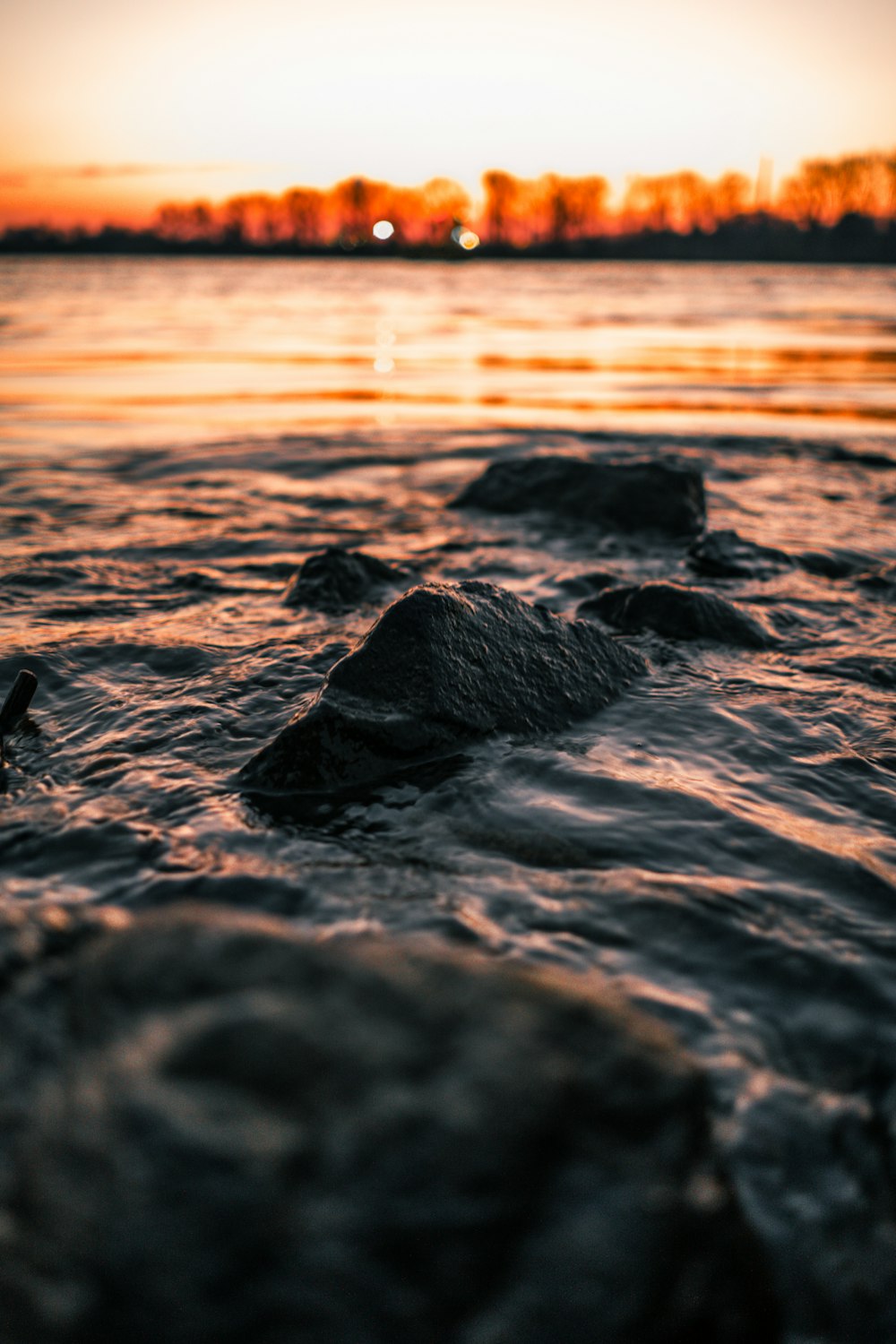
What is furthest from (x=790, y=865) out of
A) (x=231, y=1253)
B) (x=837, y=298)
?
(x=837, y=298)

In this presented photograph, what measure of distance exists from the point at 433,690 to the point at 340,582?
1767mm

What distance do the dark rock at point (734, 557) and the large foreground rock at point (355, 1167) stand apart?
3609mm

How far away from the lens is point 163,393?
11.5m

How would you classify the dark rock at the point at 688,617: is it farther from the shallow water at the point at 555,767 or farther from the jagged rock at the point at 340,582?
the jagged rock at the point at 340,582

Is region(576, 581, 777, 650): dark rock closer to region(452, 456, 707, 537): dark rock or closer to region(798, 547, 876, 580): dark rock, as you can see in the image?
region(798, 547, 876, 580): dark rock

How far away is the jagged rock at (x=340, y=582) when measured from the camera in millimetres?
4355

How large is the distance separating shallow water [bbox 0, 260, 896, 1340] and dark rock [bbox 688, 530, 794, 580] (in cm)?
13

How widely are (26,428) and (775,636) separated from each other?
7.89 meters

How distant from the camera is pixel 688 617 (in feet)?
13.1

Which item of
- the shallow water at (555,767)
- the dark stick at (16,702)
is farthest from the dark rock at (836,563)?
the dark stick at (16,702)

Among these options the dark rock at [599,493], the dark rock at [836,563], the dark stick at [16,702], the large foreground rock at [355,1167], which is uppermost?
the dark rock at [599,493]

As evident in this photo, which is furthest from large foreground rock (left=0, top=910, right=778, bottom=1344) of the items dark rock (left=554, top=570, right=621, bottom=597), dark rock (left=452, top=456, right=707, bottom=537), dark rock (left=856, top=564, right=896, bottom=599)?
dark rock (left=452, top=456, right=707, bottom=537)

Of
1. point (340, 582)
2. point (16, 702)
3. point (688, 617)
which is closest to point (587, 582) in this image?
point (688, 617)

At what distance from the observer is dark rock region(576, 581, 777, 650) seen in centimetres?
397
